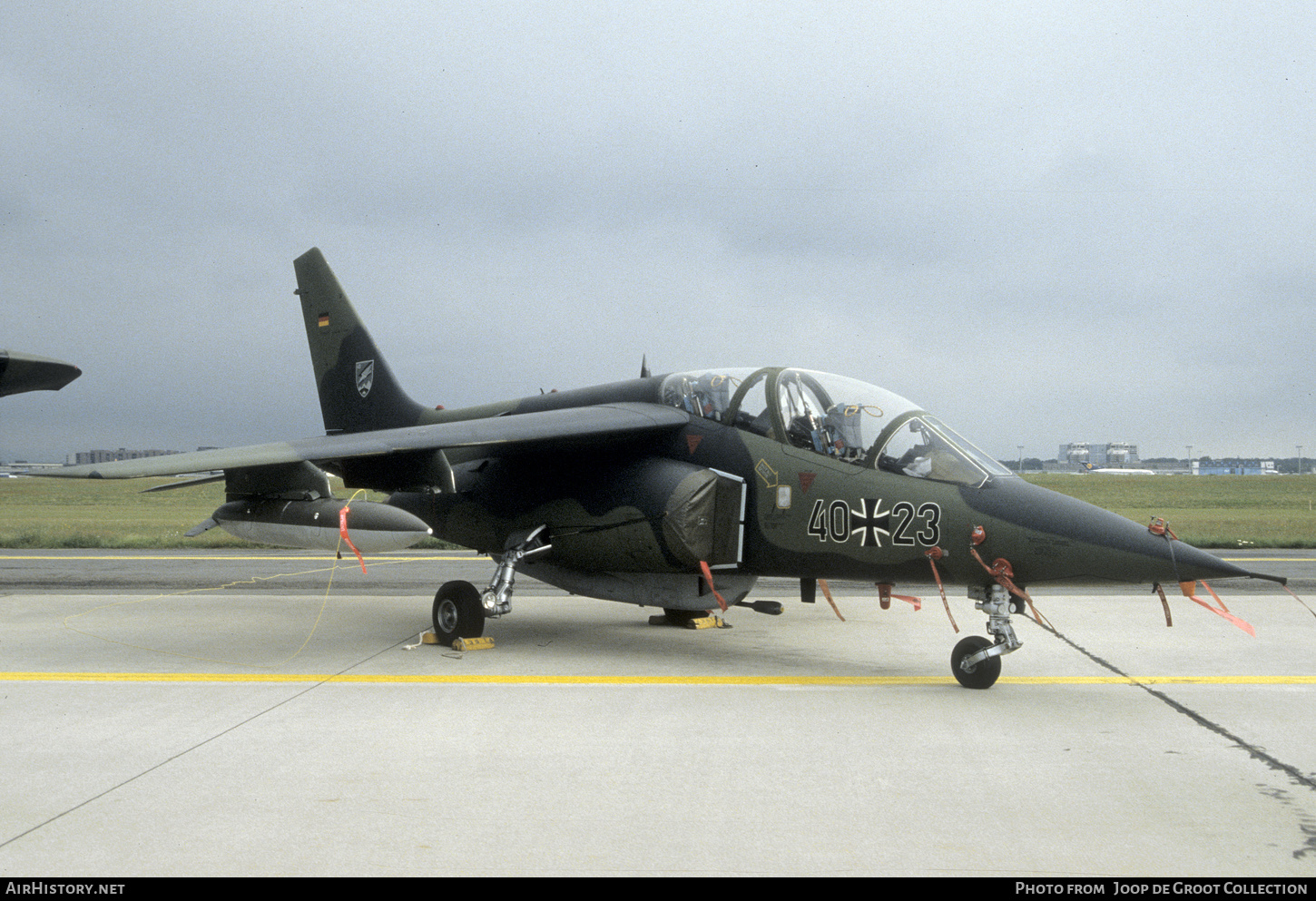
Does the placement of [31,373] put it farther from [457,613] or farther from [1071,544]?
[1071,544]

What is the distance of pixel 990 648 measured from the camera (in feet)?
24.2

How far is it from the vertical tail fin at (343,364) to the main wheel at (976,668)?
783 cm

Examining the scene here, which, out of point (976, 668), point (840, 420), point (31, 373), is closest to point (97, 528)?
point (31, 373)

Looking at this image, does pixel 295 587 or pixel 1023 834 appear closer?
pixel 1023 834

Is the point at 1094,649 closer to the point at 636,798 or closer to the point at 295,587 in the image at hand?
the point at 636,798

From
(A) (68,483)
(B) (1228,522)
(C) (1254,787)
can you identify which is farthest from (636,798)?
(A) (68,483)

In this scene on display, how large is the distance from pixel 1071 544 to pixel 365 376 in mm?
9243

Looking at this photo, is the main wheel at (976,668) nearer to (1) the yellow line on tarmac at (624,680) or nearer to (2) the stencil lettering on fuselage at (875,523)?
(1) the yellow line on tarmac at (624,680)

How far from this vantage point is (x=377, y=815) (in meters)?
4.52

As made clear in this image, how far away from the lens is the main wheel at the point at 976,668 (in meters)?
7.36

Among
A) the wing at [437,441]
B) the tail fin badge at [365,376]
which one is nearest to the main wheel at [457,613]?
the wing at [437,441]

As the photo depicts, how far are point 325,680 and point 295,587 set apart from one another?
7859 mm

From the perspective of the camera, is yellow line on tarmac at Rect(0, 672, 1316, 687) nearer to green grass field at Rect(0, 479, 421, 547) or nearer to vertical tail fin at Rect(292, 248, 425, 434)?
green grass field at Rect(0, 479, 421, 547)

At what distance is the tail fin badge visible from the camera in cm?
1283
